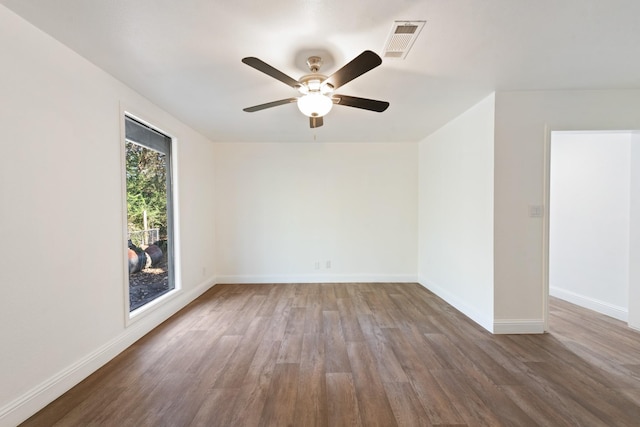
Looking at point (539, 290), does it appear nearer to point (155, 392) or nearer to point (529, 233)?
point (529, 233)

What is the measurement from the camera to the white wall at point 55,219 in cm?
149

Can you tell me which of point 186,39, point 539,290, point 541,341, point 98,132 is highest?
point 186,39

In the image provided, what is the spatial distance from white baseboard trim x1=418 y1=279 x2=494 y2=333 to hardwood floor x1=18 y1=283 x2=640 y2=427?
11 cm

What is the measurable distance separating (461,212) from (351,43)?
8.09 ft

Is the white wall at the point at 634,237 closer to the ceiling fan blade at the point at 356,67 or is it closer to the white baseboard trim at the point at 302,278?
the white baseboard trim at the point at 302,278

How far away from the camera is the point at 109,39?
1719 millimetres

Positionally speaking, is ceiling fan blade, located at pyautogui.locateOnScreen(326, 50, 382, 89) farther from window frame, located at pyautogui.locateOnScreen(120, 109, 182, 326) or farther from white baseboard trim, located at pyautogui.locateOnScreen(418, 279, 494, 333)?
white baseboard trim, located at pyautogui.locateOnScreen(418, 279, 494, 333)

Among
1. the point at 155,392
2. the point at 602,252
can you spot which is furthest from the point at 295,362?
the point at 602,252

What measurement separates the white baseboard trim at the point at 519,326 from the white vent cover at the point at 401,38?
8.92 ft

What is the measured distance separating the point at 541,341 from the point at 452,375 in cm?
124

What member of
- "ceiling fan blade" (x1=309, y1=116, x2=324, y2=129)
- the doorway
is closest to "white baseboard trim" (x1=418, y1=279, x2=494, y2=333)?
the doorway

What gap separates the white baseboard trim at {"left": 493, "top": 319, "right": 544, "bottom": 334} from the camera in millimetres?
2598

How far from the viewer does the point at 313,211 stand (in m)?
4.50

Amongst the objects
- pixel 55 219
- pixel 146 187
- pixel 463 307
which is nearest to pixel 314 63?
pixel 55 219
